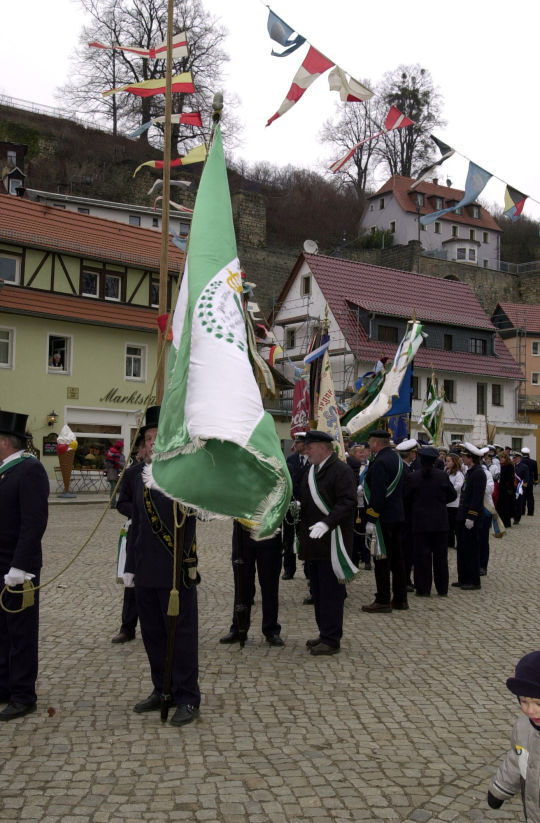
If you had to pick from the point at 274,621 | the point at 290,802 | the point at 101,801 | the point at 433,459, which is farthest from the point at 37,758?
the point at 433,459

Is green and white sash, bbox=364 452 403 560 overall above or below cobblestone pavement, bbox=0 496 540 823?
above

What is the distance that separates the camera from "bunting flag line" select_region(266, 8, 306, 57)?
36.3 feet

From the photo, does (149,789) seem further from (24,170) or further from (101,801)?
(24,170)

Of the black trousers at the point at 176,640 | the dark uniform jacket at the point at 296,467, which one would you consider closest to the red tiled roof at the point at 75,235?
the dark uniform jacket at the point at 296,467

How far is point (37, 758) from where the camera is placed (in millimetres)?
4777

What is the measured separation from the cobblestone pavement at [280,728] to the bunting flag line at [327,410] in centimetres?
314

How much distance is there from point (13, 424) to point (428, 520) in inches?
239

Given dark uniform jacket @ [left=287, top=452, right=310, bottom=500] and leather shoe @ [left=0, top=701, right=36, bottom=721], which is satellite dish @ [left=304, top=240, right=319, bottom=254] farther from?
leather shoe @ [left=0, top=701, right=36, bottom=721]

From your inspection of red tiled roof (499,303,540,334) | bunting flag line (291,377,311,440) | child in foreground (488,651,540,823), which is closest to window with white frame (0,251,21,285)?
bunting flag line (291,377,311,440)

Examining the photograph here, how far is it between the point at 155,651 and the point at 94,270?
28.7 metres

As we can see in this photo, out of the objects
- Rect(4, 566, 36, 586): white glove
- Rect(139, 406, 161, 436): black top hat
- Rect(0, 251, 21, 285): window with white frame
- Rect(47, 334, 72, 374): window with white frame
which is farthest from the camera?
Rect(47, 334, 72, 374): window with white frame

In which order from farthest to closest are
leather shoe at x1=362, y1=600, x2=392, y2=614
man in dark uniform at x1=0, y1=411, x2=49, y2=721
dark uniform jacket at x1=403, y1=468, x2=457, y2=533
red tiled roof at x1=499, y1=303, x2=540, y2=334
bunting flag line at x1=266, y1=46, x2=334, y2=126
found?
red tiled roof at x1=499, y1=303, x2=540, y2=334
bunting flag line at x1=266, y1=46, x2=334, y2=126
dark uniform jacket at x1=403, y1=468, x2=457, y2=533
leather shoe at x1=362, y1=600, x2=392, y2=614
man in dark uniform at x1=0, y1=411, x2=49, y2=721

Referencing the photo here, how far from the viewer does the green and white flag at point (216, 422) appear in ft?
16.4

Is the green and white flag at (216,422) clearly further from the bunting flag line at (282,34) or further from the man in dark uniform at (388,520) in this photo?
the bunting flag line at (282,34)
